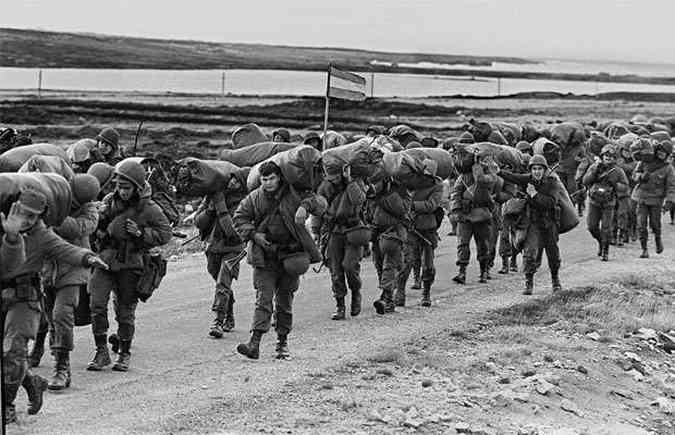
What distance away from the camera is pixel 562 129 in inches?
997

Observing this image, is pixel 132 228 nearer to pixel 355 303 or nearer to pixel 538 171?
pixel 355 303

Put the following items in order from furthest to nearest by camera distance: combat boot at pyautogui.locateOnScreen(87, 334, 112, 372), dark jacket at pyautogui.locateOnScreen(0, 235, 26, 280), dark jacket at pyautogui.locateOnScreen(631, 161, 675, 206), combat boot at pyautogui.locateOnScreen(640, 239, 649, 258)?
combat boot at pyautogui.locateOnScreen(640, 239, 649, 258) → dark jacket at pyautogui.locateOnScreen(631, 161, 675, 206) → combat boot at pyautogui.locateOnScreen(87, 334, 112, 372) → dark jacket at pyautogui.locateOnScreen(0, 235, 26, 280)

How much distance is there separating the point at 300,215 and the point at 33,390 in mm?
3372

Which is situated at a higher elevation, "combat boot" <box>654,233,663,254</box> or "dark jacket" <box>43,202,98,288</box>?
"dark jacket" <box>43,202,98,288</box>

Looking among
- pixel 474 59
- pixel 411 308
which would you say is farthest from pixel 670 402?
pixel 474 59

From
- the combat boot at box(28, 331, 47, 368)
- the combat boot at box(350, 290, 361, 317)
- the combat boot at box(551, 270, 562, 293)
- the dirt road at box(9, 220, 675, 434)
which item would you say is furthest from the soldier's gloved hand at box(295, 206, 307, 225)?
the combat boot at box(551, 270, 562, 293)

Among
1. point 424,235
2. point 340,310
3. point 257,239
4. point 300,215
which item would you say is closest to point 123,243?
point 257,239

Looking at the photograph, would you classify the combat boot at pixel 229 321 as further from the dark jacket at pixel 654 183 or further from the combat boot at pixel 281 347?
the dark jacket at pixel 654 183

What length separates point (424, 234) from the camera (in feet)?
54.0

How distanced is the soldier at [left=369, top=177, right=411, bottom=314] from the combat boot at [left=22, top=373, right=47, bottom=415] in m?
6.14

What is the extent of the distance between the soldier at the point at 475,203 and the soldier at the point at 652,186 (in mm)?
4578

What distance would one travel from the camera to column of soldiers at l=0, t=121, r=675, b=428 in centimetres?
1009

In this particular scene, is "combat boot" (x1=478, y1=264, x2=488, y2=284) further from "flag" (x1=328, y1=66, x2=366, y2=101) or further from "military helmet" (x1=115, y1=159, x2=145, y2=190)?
"military helmet" (x1=115, y1=159, x2=145, y2=190)

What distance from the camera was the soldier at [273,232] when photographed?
12.4 m
